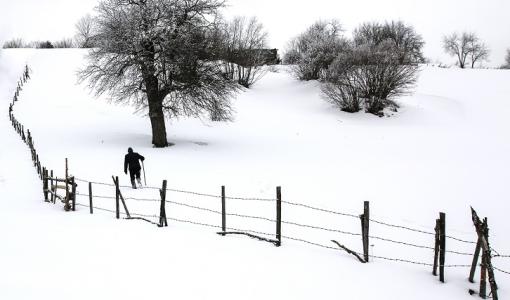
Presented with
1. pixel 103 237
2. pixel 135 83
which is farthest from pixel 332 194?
pixel 135 83

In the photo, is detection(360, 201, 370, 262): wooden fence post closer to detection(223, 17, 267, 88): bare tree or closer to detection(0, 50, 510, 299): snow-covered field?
detection(0, 50, 510, 299): snow-covered field

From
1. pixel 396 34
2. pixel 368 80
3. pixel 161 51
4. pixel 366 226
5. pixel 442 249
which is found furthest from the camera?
pixel 396 34

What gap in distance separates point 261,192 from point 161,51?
1037cm

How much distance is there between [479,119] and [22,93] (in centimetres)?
4147

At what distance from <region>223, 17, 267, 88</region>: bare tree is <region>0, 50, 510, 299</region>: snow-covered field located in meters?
6.39

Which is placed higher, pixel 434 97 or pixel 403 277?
pixel 434 97

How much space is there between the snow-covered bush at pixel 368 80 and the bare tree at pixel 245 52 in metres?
11.1

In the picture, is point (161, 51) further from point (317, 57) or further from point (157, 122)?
point (317, 57)

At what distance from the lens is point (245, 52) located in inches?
1905

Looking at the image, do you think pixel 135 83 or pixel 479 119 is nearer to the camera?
pixel 135 83

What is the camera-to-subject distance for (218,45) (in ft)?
82.5

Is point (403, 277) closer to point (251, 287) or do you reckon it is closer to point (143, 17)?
point (251, 287)

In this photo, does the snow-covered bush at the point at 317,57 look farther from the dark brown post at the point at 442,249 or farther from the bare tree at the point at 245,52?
the dark brown post at the point at 442,249

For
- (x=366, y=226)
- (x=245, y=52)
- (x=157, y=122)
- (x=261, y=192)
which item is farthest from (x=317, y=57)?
(x=366, y=226)
